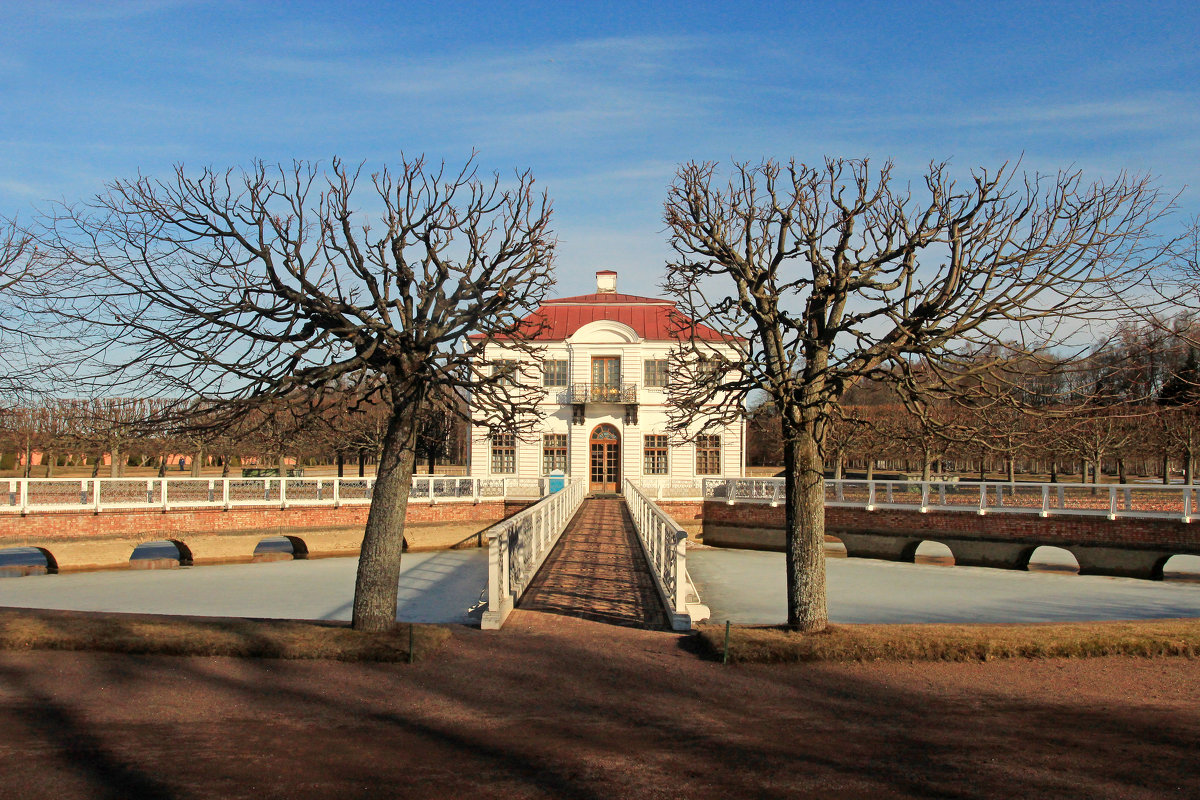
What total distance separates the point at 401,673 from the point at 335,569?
1868 centimetres

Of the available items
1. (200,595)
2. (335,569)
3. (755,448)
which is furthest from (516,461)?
(755,448)

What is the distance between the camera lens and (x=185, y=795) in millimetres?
4793

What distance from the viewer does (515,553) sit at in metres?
11.6

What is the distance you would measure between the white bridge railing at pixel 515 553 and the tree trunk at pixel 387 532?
1017mm

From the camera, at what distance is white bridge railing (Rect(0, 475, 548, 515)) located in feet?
77.3

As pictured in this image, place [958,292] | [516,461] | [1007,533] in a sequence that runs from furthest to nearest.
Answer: [516,461] → [1007,533] → [958,292]

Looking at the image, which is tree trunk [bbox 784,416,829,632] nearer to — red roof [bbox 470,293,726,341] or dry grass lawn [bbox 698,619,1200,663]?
dry grass lawn [bbox 698,619,1200,663]

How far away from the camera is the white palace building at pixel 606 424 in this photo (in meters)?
34.6

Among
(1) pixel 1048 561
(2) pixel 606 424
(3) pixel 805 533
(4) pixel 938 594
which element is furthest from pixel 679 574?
(2) pixel 606 424

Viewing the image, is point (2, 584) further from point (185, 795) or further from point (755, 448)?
point (755, 448)

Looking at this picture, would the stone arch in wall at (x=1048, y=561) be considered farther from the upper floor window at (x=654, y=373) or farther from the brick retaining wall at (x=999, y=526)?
the upper floor window at (x=654, y=373)

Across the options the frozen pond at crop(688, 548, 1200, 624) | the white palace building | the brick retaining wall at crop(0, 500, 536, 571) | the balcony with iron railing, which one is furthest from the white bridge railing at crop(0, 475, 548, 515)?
the frozen pond at crop(688, 548, 1200, 624)

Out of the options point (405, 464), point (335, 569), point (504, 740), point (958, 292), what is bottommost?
point (335, 569)

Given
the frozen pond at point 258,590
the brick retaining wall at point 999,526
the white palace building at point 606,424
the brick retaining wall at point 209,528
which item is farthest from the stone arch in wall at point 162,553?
the brick retaining wall at point 999,526
